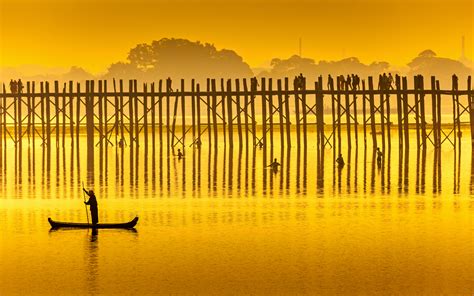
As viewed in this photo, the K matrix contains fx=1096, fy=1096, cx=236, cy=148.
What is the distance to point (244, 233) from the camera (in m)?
18.3

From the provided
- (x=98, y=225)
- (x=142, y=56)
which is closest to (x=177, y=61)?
(x=142, y=56)

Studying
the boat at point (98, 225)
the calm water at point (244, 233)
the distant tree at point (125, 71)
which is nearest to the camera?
the calm water at point (244, 233)

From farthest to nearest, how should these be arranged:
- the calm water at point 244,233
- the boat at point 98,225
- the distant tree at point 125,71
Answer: the distant tree at point 125,71 → the boat at point 98,225 → the calm water at point 244,233

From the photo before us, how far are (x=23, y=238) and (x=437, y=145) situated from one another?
106 ft

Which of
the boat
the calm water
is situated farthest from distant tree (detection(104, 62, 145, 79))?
the boat

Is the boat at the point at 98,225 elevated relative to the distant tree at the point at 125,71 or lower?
lower

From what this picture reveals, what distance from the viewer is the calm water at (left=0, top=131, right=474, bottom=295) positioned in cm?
1401

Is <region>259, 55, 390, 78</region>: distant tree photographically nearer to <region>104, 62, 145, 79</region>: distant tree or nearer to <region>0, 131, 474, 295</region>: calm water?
<region>104, 62, 145, 79</region>: distant tree

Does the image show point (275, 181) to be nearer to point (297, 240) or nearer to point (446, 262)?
point (297, 240)

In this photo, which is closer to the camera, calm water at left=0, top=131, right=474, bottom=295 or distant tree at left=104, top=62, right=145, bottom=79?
calm water at left=0, top=131, right=474, bottom=295

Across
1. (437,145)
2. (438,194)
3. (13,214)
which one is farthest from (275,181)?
(437,145)

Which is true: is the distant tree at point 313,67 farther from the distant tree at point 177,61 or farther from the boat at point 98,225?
the boat at point 98,225

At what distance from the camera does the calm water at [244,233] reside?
14.0m

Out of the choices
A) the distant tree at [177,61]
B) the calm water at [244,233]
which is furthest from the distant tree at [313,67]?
the calm water at [244,233]
